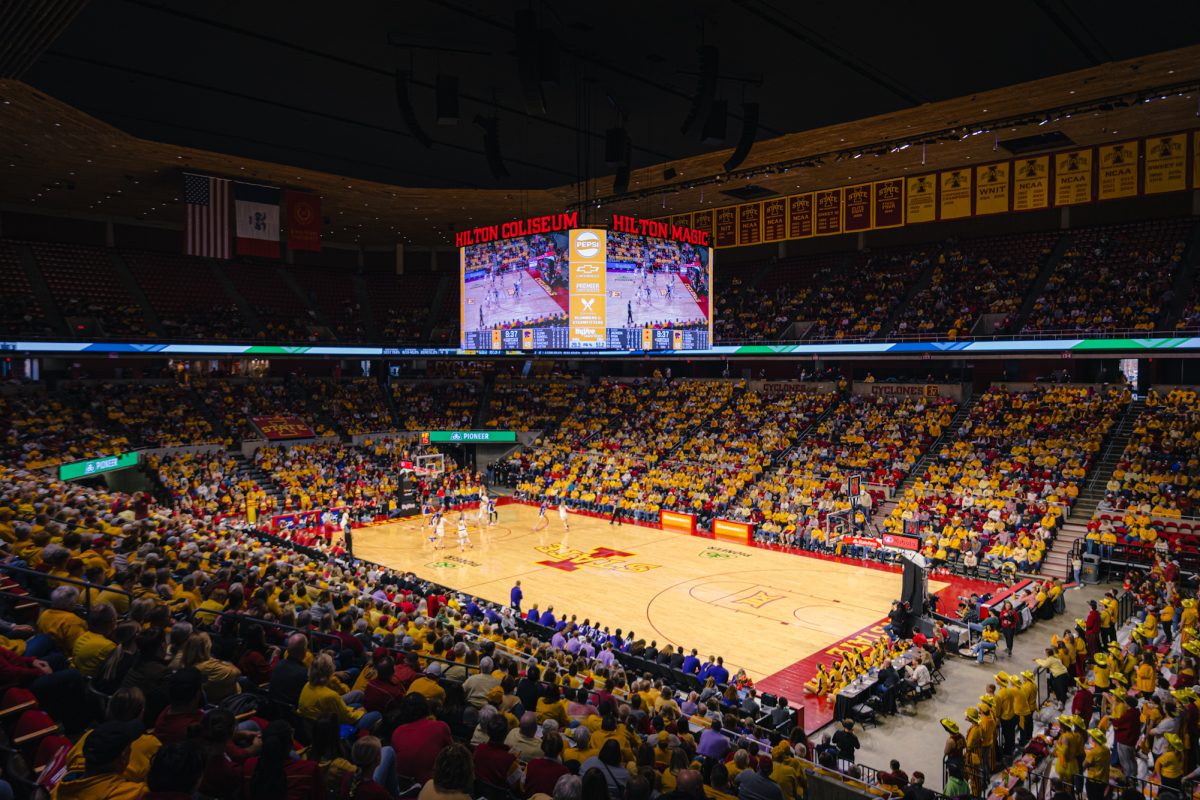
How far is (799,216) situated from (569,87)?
14.3 metres

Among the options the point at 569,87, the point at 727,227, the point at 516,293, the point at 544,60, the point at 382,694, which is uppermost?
the point at 569,87

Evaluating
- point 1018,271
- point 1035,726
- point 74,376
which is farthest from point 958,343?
point 74,376

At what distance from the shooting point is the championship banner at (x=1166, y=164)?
861 inches

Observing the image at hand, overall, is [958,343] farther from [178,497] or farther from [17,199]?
[17,199]

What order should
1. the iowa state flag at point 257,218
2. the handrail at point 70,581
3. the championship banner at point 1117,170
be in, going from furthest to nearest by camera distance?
the iowa state flag at point 257,218
the championship banner at point 1117,170
the handrail at point 70,581

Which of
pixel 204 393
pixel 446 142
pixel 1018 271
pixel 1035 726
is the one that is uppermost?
pixel 446 142

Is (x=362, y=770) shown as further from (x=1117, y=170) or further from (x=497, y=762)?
(x=1117, y=170)

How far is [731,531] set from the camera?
2720 cm

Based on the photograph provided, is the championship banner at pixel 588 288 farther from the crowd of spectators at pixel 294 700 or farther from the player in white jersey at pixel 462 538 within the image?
the player in white jersey at pixel 462 538

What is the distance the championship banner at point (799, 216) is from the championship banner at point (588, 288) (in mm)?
12559

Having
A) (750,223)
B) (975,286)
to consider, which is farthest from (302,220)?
(975,286)

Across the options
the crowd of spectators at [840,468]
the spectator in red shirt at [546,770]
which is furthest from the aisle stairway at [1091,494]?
the spectator in red shirt at [546,770]

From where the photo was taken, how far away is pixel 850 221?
2770cm

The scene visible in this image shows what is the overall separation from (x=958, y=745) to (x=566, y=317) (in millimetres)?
12600
